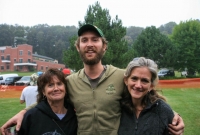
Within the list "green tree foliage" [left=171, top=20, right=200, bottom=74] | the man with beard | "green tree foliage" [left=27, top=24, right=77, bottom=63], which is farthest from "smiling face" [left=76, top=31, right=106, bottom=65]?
"green tree foliage" [left=27, top=24, right=77, bottom=63]

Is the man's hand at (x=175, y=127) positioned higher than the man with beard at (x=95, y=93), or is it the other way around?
the man with beard at (x=95, y=93)

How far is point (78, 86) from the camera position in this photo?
111 inches

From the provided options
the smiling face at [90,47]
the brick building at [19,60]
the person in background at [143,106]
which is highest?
the smiling face at [90,47]

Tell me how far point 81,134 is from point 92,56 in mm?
990

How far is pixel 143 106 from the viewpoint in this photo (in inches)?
104

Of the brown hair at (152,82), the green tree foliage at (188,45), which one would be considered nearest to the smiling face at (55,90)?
the brown hair at (152,82)

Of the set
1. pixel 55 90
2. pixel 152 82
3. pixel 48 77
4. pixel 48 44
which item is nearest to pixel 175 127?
pixel 152 82

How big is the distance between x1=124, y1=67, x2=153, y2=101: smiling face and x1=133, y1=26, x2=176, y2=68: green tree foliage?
3399 cm

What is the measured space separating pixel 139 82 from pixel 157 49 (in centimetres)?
3602

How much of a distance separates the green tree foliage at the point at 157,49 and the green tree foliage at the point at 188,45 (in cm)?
234

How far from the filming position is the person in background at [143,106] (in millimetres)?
2445

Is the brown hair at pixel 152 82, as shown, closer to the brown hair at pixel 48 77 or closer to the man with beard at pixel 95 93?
the man with beard at pixel 95 93

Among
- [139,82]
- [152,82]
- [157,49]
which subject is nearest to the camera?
[139,82]

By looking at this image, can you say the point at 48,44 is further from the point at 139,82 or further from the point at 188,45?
the point at 139,82
